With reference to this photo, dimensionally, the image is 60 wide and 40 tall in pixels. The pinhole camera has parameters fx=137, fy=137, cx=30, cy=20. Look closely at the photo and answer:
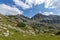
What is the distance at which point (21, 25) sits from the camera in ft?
230

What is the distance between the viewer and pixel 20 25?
70.0 metres

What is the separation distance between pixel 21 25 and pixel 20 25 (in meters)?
0.53
